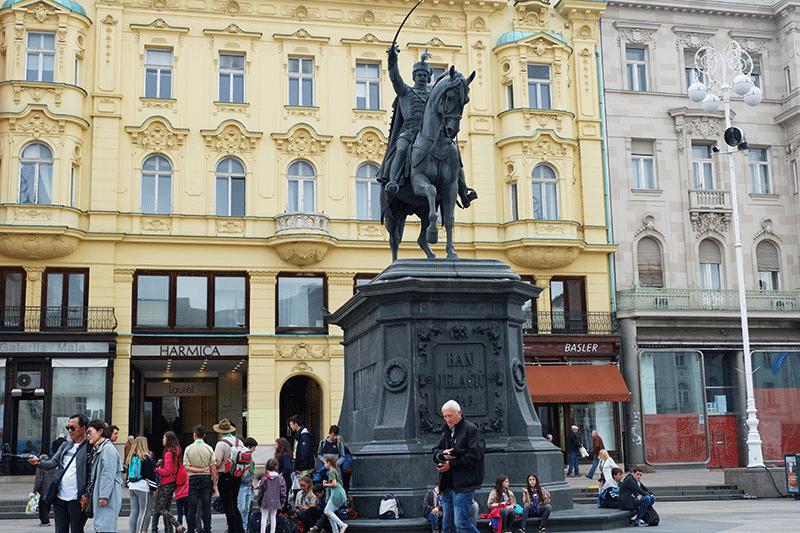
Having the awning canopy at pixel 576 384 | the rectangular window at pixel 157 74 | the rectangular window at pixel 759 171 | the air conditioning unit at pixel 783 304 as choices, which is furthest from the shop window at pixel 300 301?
the rectangular window at pixel 759 171

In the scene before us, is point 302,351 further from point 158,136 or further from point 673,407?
point 673,407

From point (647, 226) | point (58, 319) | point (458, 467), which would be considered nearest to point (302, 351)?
point (58, 319)

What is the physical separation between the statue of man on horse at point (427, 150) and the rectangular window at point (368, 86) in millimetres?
20284

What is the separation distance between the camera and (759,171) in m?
37.1

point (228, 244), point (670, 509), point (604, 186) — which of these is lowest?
point (670, 509)

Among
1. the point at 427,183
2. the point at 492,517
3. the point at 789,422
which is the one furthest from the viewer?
the point at 789,422

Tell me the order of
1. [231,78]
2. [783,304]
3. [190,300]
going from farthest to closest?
1. [783,304]
2. [231,78]
3. [190,300]

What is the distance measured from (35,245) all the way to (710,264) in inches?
982

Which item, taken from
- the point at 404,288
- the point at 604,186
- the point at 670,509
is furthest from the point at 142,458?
the point at 604,186

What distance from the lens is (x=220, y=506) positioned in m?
15.5

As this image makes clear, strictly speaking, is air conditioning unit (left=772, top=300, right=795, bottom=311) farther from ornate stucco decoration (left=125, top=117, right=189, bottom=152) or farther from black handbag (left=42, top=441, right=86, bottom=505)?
black handbag (left=42, top=441, right=86, bottom=505)

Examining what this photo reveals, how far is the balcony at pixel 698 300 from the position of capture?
33.7 meters

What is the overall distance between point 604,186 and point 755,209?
6564 mm

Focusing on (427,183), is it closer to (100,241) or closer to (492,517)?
(492,517)
